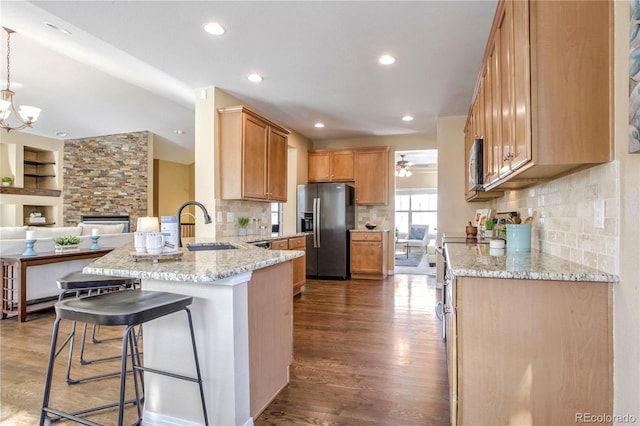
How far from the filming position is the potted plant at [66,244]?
4.14 metres

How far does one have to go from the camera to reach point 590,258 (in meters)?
1.56

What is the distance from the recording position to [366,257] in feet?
19.9

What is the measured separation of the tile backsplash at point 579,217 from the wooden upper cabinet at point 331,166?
13.7 feet

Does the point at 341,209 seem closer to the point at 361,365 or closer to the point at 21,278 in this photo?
the point at 361,365

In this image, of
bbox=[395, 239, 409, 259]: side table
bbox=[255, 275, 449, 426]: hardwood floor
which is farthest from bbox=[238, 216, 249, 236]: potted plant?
bbox=[395, 239, 409, 259]: side table

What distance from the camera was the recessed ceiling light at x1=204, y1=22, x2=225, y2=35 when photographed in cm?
266

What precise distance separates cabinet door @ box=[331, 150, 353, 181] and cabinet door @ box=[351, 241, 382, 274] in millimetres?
1283

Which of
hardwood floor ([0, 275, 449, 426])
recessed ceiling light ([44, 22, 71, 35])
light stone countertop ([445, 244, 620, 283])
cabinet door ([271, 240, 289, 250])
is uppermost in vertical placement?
recessed ceiling light ([44, 22, 71, 35])

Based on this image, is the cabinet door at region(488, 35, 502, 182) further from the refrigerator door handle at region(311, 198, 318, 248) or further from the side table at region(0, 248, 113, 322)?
the side table at region(0, 248, 113, 322)

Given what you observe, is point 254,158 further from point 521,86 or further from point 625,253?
point 625,253

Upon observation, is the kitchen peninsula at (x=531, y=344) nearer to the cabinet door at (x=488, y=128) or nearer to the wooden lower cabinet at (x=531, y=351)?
the wooden lower cabinet at (x=531, y=351)

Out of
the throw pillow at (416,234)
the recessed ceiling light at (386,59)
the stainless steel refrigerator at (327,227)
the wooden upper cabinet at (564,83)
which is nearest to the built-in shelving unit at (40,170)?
the stainless steel refrigerator at (327,227)

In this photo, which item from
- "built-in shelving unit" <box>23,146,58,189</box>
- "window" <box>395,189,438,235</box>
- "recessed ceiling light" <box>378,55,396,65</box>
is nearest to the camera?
"recessed ceiling light" <box>378,55,396,65</box>

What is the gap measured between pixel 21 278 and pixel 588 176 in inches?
192
